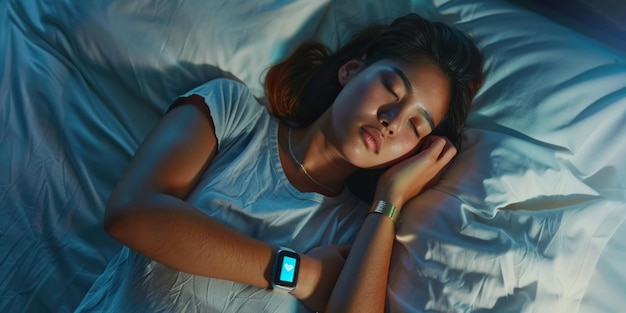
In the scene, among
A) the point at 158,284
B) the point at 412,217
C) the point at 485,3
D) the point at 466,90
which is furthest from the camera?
the point at 485,3

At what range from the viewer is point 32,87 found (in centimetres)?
154

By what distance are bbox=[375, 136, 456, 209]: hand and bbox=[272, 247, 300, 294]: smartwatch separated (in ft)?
0.82

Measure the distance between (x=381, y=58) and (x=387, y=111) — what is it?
0.19 metres

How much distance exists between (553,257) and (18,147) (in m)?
1.24

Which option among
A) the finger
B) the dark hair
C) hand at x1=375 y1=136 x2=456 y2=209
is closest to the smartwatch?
the finger

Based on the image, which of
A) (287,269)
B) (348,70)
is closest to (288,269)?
(287,269)

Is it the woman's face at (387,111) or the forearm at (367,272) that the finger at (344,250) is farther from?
the woman's face at (387,111)

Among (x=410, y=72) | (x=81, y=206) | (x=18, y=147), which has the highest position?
(x=410, y=72)

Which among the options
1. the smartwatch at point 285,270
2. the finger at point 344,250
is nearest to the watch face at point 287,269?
the smartwatch at point 285,270

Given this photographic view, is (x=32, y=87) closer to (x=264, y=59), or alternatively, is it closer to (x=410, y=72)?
(x=264, y=59)

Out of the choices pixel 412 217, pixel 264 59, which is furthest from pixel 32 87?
pixel 412 217

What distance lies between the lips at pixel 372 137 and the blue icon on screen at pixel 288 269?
0.30 metres

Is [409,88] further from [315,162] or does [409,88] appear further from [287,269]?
[287,269]

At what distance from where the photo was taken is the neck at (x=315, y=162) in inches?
57.2
